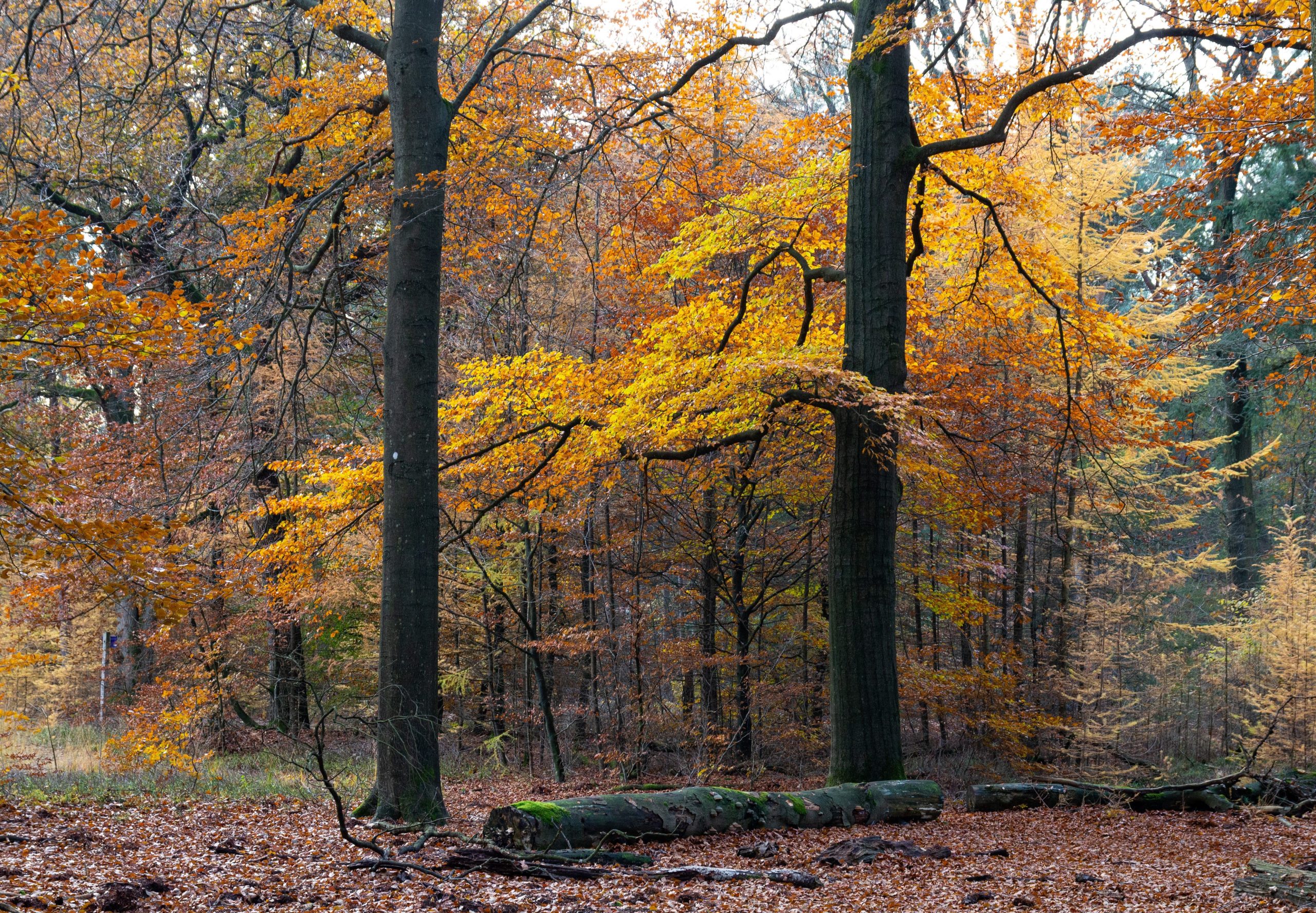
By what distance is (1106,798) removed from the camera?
7.85m

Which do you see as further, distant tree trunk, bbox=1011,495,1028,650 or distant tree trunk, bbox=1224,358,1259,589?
distant tree trunk, bbox=1224,358,1259,589

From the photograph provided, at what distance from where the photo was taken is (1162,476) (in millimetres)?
16281

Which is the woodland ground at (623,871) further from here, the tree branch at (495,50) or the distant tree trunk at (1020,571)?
the distant tree trunk at (1020,571)

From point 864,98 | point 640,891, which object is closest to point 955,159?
point 864,98

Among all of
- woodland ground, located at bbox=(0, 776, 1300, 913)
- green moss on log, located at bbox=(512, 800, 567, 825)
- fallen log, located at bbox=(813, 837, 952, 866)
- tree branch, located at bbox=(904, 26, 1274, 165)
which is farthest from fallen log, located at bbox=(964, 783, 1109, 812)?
tree branch, located at bbox=(904, 26, 1274, 165)

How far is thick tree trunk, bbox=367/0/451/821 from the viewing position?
604 cm

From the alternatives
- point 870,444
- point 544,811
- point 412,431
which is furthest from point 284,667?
point 870,444

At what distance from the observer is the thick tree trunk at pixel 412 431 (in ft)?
19.8

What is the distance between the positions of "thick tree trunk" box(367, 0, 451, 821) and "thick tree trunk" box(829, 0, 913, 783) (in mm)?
3531

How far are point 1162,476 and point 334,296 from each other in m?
15.2

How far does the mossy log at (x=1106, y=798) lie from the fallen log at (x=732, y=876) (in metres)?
3.72

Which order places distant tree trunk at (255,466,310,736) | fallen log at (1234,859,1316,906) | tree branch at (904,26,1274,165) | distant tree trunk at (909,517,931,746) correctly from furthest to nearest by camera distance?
distant tree trunk at (255,466,310,736) → distant tree trunk at (909,517,931,746) → tree branch at (904,26,1274,165) → fallen log at (1234,859,1316,906)

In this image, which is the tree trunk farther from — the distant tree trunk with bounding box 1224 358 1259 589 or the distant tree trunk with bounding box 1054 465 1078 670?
the distant tree trunk with bounding box 1224 358 1259 589

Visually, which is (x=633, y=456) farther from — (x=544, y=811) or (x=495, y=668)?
(x=495, y=668)
